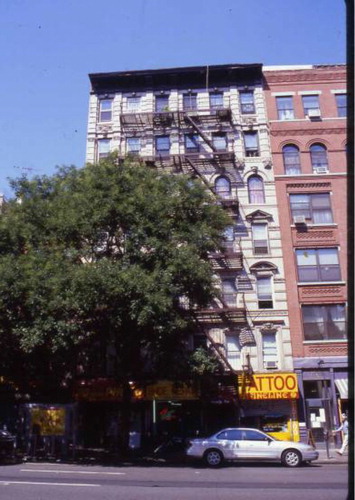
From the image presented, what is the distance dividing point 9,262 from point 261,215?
14.9m

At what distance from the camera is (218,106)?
94.8ft

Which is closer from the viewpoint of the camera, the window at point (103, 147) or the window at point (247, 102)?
the window at point (103, 147)

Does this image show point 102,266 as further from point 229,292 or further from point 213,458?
point 229,292

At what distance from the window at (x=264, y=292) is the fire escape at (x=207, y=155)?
40.1 inches

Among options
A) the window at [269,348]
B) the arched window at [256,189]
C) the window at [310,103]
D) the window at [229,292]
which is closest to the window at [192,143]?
the arched window at [256,189]

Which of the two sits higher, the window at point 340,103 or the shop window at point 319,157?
the window at point 340,103

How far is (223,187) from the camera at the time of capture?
27.0 meters

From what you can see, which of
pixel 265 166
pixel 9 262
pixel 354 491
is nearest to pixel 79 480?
pixel 9 262

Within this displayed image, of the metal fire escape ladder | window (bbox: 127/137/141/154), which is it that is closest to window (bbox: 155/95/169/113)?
the metal fire escape ladder

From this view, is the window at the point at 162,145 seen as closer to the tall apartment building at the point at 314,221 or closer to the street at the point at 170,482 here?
the tall apartment building at the point at 314,221

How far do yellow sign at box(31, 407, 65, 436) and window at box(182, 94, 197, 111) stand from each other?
2012 centimetres

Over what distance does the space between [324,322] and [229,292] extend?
533 centimetres

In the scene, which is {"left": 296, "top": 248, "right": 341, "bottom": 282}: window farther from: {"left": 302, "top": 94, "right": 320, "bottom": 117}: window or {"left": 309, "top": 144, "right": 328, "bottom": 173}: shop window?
{"left": 302, "top": 94, "right": 320, "bottom": 117}: window

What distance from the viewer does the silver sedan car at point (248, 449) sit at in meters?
15.4
